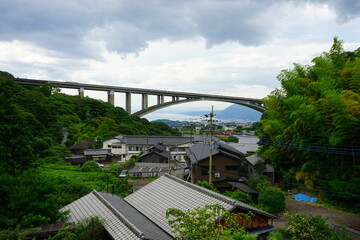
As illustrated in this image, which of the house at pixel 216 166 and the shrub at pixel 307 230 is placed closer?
the shrub at pixel 307 230

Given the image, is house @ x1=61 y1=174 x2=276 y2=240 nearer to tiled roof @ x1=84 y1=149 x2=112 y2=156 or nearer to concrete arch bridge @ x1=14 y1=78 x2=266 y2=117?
tiled roof @ x1=84 y1=149 x2=112 y2=156

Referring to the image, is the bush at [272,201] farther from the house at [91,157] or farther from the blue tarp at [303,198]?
the house at [91,157]

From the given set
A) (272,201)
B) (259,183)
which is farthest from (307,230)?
(259,183)

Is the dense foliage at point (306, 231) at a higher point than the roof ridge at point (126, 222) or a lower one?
lower

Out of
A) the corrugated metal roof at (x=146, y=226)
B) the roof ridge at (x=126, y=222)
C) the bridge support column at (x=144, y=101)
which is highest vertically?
the bridge support column at (x=144, y=101)

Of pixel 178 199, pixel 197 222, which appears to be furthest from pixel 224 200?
pixel 197 222

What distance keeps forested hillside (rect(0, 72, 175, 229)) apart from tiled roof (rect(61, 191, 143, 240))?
65cm

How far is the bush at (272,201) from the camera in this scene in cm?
1166

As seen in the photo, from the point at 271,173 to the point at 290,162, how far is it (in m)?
1.84

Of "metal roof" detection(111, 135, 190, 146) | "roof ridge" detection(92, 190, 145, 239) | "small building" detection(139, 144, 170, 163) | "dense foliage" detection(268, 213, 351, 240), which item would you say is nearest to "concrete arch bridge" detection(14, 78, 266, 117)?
"metal roof" detection(111, 135, 190, 146)

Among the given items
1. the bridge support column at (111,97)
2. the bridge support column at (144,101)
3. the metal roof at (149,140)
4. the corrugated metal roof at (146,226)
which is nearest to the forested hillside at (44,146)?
the corrugated metal roof at (146,226)

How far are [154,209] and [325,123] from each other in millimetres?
9556

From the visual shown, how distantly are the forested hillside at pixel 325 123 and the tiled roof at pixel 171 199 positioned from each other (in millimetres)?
6437

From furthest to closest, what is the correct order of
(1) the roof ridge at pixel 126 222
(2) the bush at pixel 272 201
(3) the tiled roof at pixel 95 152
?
(3) the tiled roof at pixel 95 152, (2) the bush at pixel 272 201, (1) the roof ridge at pixel 126 222
